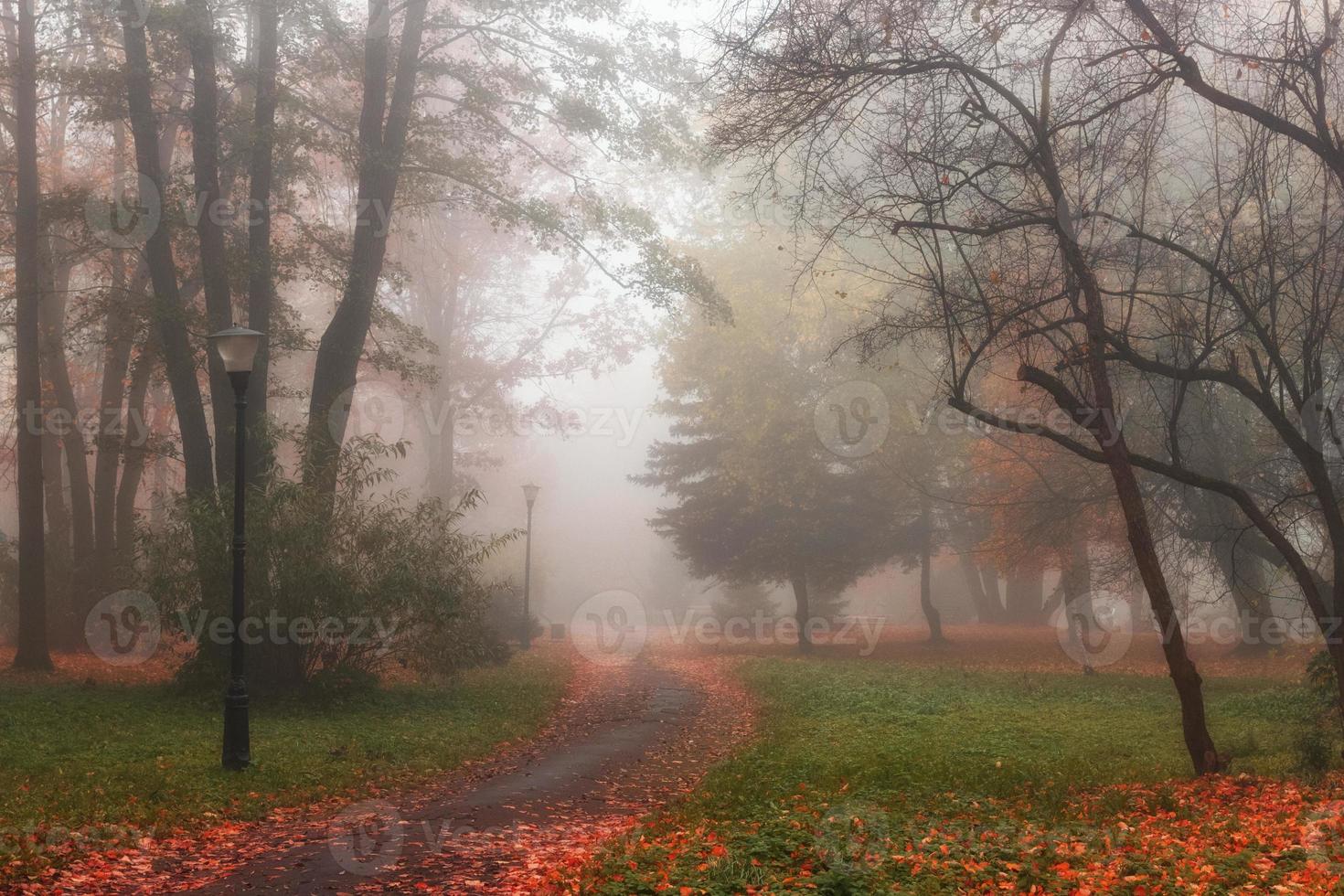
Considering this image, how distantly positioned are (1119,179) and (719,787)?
24.5 feet

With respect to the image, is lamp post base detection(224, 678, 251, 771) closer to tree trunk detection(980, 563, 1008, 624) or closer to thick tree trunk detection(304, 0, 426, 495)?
thick tree trunk detection(304, 0, 426, 495)

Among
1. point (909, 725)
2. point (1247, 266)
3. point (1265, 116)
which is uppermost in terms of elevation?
point (1265, 116)

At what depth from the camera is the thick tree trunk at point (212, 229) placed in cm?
1652

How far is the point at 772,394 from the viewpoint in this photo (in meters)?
29.7

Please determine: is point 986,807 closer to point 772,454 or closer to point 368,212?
point 368,212

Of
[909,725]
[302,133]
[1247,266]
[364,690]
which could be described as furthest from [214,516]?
[1247,266]

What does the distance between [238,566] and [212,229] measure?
26.4ft

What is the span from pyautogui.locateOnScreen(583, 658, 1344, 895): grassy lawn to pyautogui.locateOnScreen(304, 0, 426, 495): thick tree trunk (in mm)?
8751

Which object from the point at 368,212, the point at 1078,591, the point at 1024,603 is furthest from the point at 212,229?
the point at 1024,603

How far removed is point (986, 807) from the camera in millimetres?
9016

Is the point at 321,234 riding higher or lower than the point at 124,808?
higher

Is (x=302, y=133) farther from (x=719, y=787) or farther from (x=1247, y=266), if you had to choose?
(x=1247, y=266)

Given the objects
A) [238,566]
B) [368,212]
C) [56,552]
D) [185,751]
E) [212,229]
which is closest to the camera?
[238,566]

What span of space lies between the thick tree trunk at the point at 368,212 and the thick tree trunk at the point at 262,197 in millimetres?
872
